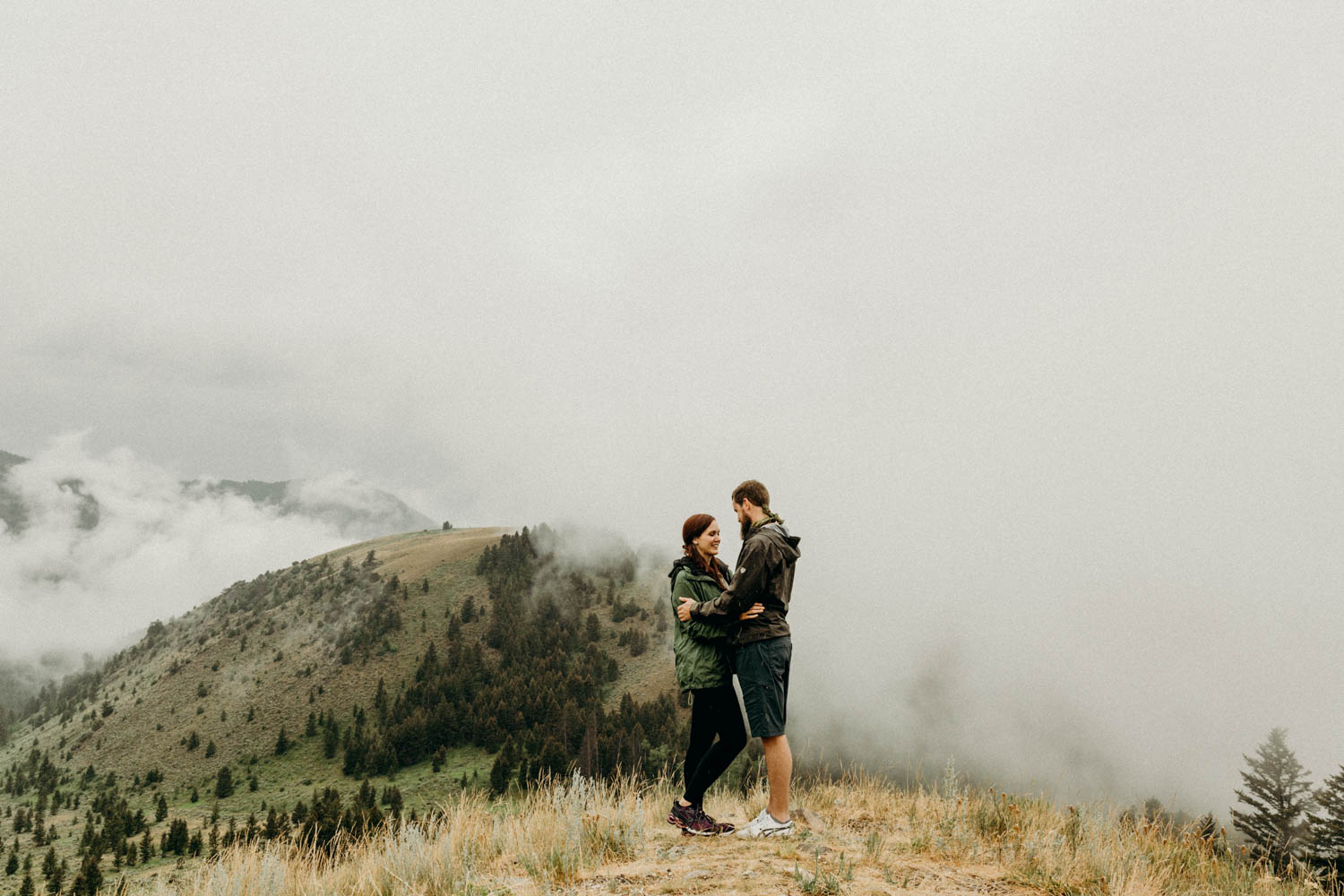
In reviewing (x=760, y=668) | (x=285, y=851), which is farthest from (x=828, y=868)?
(x=285, y=851)

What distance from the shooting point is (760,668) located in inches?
216

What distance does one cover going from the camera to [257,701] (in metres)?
108

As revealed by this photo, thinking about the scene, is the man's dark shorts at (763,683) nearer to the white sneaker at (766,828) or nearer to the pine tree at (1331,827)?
the white sneaker at (766,828)

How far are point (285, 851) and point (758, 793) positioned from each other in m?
5.40

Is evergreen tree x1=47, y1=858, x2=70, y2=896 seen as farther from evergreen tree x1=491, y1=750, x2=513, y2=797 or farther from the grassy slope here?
evergreen tree x1=491, y1=750, x2=513, y2=797

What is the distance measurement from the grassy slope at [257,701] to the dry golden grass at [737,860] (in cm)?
8839

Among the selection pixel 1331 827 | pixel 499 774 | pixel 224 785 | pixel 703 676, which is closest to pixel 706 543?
pixel 703 676

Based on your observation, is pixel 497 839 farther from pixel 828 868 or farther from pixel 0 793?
pixel 0 793

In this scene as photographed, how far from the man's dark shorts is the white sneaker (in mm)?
888

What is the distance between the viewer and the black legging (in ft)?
19.0

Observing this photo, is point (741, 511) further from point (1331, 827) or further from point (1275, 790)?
point (1275, 790)

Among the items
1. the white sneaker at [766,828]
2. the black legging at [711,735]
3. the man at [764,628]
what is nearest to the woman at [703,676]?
the black legging at [711,735]

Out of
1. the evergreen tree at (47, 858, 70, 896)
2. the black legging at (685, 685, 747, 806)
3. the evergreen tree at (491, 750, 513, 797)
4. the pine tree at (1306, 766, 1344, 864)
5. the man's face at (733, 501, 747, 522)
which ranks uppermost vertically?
the man's face at (733, 501, 747, 522)

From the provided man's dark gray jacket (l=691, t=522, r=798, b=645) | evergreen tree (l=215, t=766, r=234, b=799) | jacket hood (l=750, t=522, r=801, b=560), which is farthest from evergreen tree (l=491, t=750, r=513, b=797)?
jacket hood (l=750, t=522, r=801, b=560)
